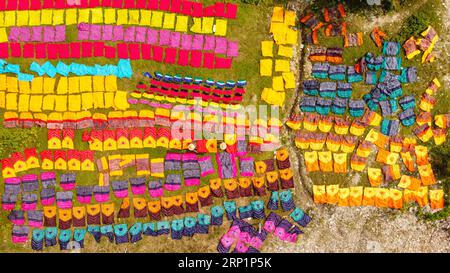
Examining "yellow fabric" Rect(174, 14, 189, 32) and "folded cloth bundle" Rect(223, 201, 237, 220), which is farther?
"yellow fabric" Rect(174, 14, 189, 32)

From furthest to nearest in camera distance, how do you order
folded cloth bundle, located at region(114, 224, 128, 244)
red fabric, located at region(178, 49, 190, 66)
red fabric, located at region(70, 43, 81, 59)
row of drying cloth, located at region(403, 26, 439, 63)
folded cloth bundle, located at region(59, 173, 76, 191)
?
1. red fabric, located at region(70, 43, 81, 59)
2. red fabric, located at region(178, 49, 190, 66)
3. folded cloth bundle, located at region(59, 173, 76, 191)
4. folded cloth bundle, located at region(114, 224, 128, 244)
5. row of drying cloth, located at region(403, 26, 439, 63)

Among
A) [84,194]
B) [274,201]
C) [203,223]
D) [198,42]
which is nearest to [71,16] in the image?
[198,42]

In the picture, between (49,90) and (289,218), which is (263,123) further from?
(49,90)

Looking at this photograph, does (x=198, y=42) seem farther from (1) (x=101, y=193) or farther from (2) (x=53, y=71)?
(1) (x=101, y=193)

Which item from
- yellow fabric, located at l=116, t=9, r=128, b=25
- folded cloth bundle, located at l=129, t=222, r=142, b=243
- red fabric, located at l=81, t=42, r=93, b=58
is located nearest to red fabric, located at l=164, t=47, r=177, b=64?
yellow fabric, located at l=116, t=9, r=128, b=25

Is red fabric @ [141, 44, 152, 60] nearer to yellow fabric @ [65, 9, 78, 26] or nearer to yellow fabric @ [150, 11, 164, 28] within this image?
yellow fabric @ [150, 11, 164, 28]

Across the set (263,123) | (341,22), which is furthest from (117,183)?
(341,22)

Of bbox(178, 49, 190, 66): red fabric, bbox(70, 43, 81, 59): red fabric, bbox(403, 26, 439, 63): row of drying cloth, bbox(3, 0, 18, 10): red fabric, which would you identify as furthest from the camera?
bbox(3, 0, 18, 10): red fabric
